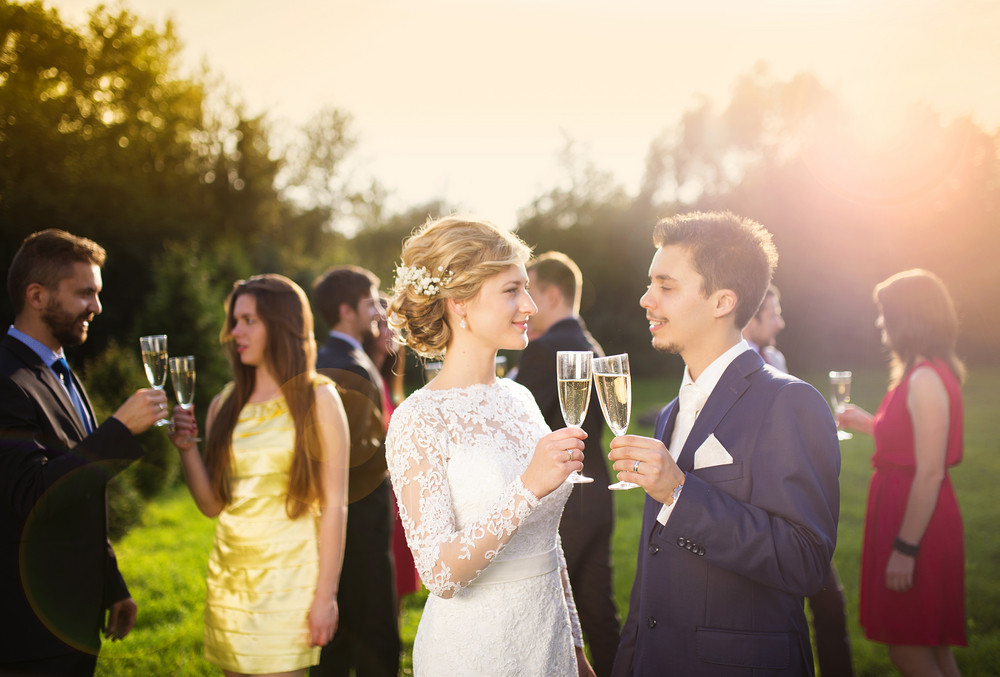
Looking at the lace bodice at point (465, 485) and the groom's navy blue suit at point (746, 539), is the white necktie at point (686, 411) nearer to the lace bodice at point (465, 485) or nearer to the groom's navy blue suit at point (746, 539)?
the groom's navy blue suit at point (746, 539)

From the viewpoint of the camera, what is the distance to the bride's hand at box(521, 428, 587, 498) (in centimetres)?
198

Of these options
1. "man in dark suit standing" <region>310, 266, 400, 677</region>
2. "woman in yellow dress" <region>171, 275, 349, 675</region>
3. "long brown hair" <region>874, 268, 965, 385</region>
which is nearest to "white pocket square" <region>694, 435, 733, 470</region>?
"woman in yellow dress" <region>171, 275, 349, 675</region>

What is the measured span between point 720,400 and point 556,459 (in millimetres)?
693

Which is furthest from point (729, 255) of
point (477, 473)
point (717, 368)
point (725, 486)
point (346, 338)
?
point (346, 338)

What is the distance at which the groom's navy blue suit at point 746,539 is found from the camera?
79.8 inches

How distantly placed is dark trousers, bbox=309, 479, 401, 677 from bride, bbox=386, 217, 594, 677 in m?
2.00

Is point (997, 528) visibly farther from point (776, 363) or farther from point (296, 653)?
point (296, 653)

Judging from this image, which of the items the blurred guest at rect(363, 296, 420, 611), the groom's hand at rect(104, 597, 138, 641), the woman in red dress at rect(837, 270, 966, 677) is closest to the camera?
the groom's hand at rect(104, 597, 138, 641)

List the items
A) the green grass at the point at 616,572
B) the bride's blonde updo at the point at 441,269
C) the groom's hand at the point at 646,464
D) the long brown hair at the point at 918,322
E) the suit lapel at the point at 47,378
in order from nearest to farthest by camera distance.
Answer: the groom's hand at the point at 646,464 → the bride's blonde updo at the point at 441,269 → the suit lapel at the point at 47,378 → the long brown hair at the point at 918,322 → the green grass at the point at 616,572

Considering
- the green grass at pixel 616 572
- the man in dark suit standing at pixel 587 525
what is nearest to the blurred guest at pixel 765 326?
the man in dark suit standing at pixel 587 525

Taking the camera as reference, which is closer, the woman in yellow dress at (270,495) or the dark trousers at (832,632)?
the woman in yellow dress at (270,495)

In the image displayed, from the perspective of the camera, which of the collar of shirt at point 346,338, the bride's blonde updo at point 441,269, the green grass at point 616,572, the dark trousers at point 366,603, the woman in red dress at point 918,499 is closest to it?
→ the bride's blonde updo at point 441,269

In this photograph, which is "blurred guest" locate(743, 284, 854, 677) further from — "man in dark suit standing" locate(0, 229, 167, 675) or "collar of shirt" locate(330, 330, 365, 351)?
"man in dark suit standing" locate(0, 229, 167, 675)

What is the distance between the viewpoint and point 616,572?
6633mm
